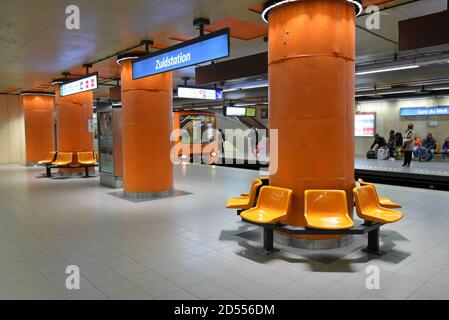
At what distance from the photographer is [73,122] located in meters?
12.1

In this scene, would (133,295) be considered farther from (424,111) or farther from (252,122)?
(252,122)

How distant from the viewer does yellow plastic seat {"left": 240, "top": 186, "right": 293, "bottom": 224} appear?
4223mm

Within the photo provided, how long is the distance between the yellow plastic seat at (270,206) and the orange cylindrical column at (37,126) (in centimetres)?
1335

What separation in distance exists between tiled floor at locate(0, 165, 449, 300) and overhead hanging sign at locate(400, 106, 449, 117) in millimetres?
11985

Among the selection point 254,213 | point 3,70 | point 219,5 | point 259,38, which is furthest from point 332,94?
point 3,70

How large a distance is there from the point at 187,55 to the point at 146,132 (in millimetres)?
3004

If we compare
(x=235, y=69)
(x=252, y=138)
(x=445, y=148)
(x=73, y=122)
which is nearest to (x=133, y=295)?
(x=235, y=69)

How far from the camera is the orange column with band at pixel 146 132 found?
7.69m

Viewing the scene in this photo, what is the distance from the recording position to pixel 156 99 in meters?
7.75

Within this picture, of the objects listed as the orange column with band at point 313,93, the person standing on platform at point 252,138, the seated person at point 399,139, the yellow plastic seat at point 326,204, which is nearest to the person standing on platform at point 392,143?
the seated person at point 399,139

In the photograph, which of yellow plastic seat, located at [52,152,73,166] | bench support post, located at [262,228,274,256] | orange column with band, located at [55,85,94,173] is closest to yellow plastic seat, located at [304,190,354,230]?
bench support post, located at [262,228,274,256]

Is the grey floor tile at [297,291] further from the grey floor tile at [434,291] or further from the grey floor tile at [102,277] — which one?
the grey floor tile at [102,277]

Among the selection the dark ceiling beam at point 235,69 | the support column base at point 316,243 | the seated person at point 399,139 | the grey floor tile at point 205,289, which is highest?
the dark ceiling beam at point 235,69

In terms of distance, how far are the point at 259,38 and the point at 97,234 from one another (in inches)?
200
